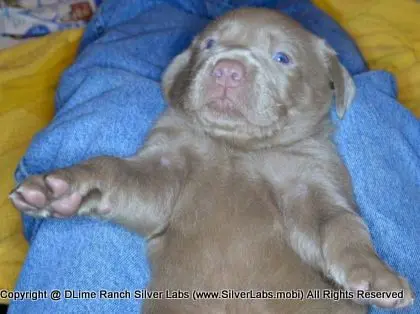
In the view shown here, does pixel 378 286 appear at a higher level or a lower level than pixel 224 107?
lower

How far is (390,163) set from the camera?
7.51 feet

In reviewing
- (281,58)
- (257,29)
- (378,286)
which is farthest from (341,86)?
(378,286)

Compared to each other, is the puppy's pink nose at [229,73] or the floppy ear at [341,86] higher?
the puppy's pink nose at [229,73]

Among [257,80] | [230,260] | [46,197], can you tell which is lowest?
[230,260]

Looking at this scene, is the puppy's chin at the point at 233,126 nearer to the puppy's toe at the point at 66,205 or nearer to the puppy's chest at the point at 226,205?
the puppy's chest at the point at 226,205

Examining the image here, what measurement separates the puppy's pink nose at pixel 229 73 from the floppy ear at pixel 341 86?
0.42 meters

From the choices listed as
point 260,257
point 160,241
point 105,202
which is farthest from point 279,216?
point 105,202

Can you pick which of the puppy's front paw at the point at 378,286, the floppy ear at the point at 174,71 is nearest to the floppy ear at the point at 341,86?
the floppy ear at the point at 174,71

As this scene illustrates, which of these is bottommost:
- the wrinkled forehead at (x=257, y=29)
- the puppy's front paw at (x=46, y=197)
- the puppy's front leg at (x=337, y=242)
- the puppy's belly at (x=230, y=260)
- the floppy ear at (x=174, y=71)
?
the puppy's belly at (x=230, y=260)

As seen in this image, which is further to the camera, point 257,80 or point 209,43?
point 209,43

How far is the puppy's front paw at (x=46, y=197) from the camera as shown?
5.52 feet

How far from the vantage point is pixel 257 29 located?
2.20 m

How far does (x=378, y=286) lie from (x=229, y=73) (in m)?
0.73

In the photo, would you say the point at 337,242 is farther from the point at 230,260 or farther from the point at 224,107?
the point at 224,107
